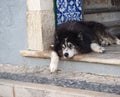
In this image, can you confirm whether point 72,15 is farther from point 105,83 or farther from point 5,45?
point 105,83

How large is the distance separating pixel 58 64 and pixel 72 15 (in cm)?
97

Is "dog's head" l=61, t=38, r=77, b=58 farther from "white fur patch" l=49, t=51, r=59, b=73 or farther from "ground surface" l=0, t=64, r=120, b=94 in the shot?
"ground surface" l=0, t=64, r=120, b=94

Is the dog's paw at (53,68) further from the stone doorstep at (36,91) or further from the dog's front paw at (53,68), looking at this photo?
the stone doorstep at (36,91)

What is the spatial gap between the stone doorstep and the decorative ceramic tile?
1190mm

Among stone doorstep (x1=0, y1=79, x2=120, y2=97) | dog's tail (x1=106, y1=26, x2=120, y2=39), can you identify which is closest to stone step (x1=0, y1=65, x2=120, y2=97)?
stone doorstep (x1=0, y1=79, x2=120, y2=97)

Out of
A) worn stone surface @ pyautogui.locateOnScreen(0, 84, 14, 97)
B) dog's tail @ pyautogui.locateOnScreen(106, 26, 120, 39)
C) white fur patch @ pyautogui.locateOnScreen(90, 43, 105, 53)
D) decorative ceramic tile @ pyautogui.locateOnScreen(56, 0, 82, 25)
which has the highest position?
decorative ceramic tile @ pyautogui.locateOnScreen(56, 0, 82, 25)

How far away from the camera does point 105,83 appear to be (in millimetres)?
5102

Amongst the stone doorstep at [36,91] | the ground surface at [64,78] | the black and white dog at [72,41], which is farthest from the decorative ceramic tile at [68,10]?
the stone doorstep at [36,91]

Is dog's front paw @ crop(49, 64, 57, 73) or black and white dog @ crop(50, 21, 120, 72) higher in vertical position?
black and white dog @ crop(50, 21, 120, 72)

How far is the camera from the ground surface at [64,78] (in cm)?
510

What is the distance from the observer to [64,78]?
5469 mm

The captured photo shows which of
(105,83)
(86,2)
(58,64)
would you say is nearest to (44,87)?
(58,64)

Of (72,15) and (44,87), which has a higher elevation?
(72,15)

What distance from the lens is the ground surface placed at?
16.7 ft
